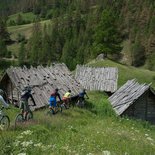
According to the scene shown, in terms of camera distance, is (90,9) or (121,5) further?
(90,9)

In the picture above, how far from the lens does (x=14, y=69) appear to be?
103 ft

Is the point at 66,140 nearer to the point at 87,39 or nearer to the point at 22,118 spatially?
the point at 22,118

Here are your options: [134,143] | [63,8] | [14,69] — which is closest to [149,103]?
[14,69]

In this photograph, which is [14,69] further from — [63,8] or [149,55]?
[63,8]

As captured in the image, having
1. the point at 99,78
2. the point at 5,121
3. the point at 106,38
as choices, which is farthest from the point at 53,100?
the point at 106,38

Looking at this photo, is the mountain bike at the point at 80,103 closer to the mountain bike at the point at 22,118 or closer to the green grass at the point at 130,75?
the mountain bike at the point at 22,118

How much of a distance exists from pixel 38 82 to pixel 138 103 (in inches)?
345

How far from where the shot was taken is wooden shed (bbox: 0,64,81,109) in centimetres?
2975

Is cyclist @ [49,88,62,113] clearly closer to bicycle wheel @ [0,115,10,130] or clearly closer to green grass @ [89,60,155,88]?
bicycle wheel @ [0,115,10,130]

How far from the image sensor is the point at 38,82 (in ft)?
102

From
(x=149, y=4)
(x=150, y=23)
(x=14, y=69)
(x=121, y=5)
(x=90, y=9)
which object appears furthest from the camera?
(x=90, y=9)

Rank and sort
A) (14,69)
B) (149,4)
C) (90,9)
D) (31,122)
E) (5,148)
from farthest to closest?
1. (90,9)
2. (149,4)
3. (14,69)
4. (31,122)
5. (5,148)

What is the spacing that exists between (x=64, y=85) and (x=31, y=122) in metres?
13.1

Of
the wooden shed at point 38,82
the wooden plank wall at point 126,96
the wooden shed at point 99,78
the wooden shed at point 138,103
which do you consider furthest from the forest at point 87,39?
the wooden shed at point 38,82
